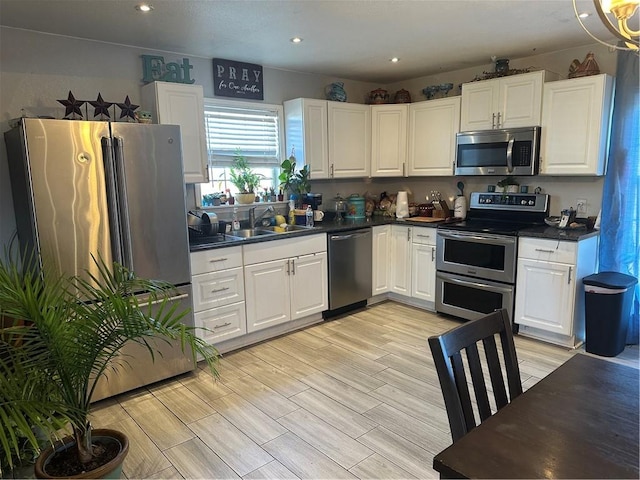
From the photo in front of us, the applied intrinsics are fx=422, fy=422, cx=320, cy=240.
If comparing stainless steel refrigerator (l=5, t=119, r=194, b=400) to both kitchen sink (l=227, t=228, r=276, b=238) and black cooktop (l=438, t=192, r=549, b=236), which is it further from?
black cooktop (l=438, t=192, r=549, b=236)

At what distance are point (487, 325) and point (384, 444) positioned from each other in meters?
1.16

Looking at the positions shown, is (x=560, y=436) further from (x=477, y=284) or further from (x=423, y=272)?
(x=423, y=272)

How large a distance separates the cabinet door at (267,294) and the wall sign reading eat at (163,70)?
1.66 meters

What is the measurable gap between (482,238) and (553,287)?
69 centimetres

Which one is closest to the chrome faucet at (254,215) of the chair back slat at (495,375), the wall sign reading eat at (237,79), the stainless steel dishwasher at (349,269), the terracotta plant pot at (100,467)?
the stainless steel dishwasher at (349,269)

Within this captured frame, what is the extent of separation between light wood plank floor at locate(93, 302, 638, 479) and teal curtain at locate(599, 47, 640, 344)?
2.31 ft

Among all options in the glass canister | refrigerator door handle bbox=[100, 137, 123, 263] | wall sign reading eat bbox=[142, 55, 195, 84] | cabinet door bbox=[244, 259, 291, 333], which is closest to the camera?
refrigerator door handle bbox=[100, 137, 123, 263]

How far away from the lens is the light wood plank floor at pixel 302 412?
6.97ft

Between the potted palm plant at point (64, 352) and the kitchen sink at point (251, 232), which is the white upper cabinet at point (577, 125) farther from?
the potted palm plant at point (64, 352)

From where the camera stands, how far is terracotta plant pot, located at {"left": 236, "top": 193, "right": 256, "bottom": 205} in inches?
158

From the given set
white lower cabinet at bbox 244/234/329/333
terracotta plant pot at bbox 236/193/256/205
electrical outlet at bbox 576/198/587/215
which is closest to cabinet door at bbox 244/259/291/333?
white lower cabinet at bbox 244/234/329/333

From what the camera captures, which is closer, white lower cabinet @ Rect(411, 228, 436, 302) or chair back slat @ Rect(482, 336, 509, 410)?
chair back slat @ Rect(482, 336, 509, 410)

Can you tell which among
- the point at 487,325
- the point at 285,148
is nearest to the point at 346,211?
the point at 285,148

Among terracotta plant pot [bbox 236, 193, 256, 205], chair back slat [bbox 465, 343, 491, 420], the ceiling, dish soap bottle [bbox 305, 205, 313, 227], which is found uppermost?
the ceiling
